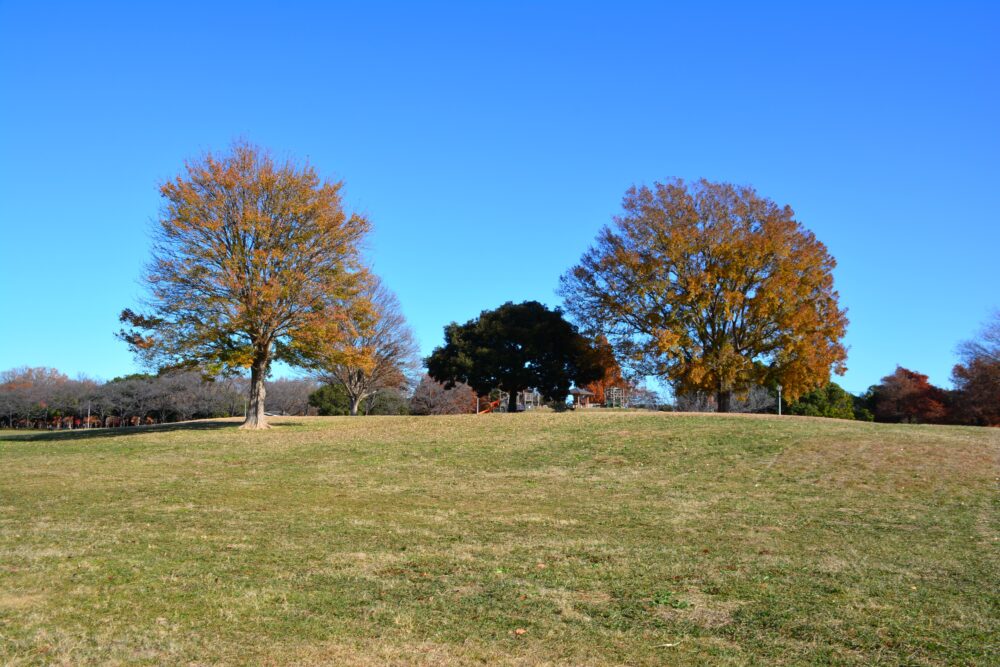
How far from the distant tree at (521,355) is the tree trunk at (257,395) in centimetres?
1768

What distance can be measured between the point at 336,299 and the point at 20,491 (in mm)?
15916

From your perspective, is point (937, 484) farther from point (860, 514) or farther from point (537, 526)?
Answer: point (537, 526)

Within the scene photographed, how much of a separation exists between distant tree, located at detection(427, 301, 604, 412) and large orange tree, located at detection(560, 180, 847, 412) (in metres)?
7.62

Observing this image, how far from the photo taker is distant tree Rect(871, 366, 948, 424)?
6101 centimetres

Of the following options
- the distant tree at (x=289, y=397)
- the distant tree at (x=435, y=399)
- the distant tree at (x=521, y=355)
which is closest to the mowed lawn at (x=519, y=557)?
the distant tree at (x=521, y=355)

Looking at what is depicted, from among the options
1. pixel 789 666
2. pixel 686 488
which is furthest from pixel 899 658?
pixel 686 488

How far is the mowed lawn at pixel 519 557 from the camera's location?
6.27m

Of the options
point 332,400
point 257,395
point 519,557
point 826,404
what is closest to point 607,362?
point 257,395

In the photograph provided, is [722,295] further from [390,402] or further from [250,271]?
[390,402]

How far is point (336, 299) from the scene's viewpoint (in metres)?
31.0

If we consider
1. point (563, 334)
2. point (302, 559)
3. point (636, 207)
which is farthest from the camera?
point (563, 334)

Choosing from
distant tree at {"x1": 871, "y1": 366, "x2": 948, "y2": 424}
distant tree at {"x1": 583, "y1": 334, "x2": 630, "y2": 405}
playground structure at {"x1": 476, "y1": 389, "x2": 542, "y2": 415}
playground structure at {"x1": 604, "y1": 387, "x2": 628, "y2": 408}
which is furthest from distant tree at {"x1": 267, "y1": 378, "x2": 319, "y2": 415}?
distant tree at {"x1": 871, "y1": 366, "x2": 948, "y2": 424}

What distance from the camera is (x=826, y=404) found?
211 feet

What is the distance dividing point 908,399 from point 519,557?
64.1 meters
